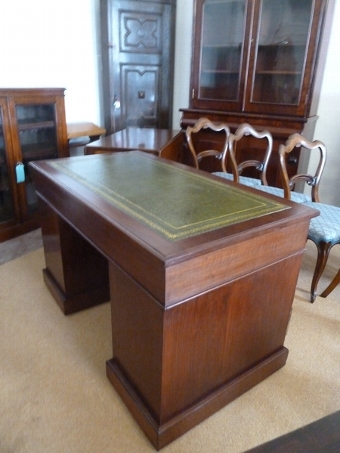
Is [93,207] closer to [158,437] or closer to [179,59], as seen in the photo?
[158,437]

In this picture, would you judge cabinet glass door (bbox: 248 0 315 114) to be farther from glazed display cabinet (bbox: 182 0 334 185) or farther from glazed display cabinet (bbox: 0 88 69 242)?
glazed display cabinet (bbox: 0 88 69 242)

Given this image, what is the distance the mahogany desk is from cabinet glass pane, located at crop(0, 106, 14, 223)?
3.74ft

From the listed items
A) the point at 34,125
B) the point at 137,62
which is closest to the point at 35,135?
the point at 34,125

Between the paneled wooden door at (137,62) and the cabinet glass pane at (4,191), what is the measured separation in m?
1.12

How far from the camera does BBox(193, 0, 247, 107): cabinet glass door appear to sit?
8.74 ft

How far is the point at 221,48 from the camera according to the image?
281 cm

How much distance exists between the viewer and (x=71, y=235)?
1688 millimetres

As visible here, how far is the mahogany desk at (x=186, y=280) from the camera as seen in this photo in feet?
3.20

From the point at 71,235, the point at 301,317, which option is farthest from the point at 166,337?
the point at 301,317

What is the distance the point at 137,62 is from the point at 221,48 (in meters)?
0.80

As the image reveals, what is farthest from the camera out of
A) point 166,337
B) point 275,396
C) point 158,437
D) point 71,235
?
point 71,235

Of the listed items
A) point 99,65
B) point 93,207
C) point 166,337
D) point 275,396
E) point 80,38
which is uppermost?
point 80,38

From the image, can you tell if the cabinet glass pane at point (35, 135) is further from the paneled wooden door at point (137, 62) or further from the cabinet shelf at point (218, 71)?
the cabinet shelf at point (218, 71)

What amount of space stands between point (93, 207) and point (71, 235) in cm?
58
